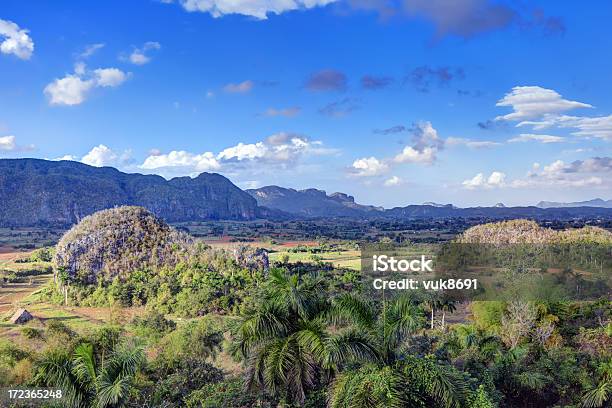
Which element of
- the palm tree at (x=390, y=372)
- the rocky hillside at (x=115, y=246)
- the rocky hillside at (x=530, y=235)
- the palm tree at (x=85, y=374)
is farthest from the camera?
the rocky hillside at (x=530, y=235)

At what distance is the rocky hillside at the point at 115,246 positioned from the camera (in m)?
51.1

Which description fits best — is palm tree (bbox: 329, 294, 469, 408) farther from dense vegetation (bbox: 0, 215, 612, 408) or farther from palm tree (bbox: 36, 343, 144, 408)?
palm tree (bbox: 36, 343, 144, 408)

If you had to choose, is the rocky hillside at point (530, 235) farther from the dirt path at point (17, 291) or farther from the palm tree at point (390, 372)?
the palm tree at point (390, 372)

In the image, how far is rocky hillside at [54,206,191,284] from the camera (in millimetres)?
51062

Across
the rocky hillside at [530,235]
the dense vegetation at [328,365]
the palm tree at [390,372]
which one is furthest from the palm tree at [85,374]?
the rocky hillside at [530,235]

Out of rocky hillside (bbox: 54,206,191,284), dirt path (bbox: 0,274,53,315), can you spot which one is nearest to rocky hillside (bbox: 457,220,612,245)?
rocky hillside (bbox: 54,206,191,284)

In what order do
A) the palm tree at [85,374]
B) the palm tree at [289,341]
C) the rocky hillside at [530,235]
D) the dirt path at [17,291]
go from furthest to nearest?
the rocky hillside at [530,235] → the dirt path at [17,291] → the palm tree at [289,341] → the palm tree at [85,374]

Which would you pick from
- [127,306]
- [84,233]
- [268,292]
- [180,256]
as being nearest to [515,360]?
[268,292]

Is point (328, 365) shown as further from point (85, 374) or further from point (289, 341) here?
point (85, 374)

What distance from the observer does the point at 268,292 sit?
31.0 ft

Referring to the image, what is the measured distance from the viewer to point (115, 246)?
182 feet

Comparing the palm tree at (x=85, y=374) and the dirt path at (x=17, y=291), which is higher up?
the palm tree at (x=85, y=374)

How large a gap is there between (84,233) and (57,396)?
54.2m

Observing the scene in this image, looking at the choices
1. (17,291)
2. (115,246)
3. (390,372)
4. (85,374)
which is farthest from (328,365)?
(17,291)
